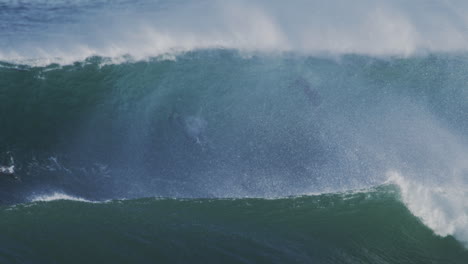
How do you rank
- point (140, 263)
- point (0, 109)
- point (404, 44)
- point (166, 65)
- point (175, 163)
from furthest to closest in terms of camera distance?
point (404, 44) → point (166, 65) → point (0, 109) → point (175, 163) → point (140, 263)

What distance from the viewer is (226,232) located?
2091cm

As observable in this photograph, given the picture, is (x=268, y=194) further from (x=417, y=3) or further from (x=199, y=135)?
(x=417, y=3)

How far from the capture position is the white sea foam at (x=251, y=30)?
1161 inches

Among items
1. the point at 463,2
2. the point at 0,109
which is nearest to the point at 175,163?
the point at 0,109

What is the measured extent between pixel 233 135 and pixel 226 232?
538 centimetres

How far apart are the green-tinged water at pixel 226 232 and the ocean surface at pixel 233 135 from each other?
67 millimetres

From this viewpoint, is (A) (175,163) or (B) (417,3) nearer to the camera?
(A) (175,163)

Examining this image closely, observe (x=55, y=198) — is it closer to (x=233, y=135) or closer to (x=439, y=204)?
(x=233, y=135)

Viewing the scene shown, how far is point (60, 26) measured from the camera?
31.7 metres

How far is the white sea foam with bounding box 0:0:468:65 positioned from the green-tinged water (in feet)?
32.7

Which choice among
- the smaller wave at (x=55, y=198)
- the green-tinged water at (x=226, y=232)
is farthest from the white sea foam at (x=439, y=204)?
the smaller wave at (x=55, y=198)

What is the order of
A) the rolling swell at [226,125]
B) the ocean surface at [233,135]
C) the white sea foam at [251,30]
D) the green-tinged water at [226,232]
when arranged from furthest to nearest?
the white sea foam at [251,30]
the rolling swell at [226,125]
the ocean surface at [233,135]
the green-tinged water at [226,232]

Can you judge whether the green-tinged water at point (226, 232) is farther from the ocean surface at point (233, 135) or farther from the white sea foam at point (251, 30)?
the white sea foam at point (251, 30)

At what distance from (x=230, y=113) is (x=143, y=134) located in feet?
13.5
